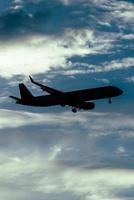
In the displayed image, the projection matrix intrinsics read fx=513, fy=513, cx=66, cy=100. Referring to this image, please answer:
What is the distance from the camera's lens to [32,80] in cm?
19412

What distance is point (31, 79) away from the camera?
19188 cm

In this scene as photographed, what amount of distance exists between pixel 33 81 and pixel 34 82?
1.80 metres

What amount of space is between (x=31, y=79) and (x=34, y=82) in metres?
6.72

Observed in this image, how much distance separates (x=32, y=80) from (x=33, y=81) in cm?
265

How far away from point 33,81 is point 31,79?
4.93m

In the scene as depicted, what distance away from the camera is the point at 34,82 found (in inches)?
7815

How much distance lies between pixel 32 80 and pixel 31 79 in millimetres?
2279

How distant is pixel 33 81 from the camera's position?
19675 cm

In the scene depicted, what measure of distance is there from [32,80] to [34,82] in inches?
175
